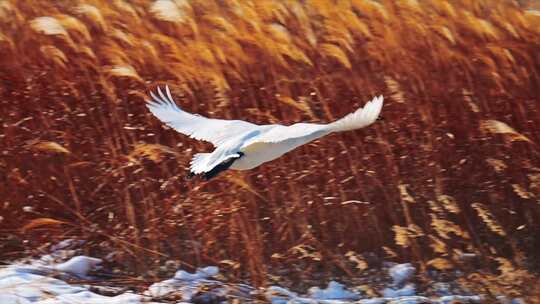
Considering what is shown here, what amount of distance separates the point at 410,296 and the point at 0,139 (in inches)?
80.8

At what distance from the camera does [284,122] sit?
5508 mm

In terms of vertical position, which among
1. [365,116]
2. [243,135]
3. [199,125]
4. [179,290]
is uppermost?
[199,125]

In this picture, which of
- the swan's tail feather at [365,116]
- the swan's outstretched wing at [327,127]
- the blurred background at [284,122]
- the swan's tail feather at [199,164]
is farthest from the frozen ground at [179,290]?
the swan's tail feather at [365,116]

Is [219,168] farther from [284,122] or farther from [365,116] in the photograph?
[284,122]

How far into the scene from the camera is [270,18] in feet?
20.2

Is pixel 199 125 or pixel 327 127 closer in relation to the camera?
pixel 327 127

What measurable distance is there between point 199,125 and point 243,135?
1.40 feet

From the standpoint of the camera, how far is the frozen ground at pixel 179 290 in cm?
434

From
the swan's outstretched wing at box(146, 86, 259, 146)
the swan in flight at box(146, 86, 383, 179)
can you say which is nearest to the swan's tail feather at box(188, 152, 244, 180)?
the swan in flight at box(146, 86, 383, 179)

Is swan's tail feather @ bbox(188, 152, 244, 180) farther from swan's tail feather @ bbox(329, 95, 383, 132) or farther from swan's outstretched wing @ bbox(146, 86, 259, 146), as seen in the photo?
swan's tail feather @ bbox(329, 95, 383, 132)

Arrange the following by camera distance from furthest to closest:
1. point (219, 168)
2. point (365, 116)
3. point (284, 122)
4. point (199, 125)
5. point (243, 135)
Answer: point (284, 122)
point (199, 125)
point (243, 135)
point (219, 168)
point (365, 116)

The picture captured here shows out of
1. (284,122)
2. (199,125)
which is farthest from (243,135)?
(284,122)

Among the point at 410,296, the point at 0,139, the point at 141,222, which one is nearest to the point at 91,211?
the point at 141,222

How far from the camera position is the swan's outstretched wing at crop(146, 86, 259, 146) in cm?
460
